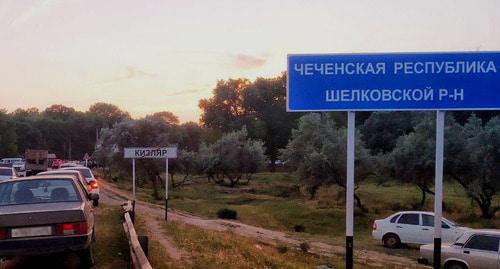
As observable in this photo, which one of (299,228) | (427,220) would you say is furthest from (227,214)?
(427,220)

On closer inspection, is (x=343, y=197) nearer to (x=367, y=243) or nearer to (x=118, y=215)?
(x=367, y=243)

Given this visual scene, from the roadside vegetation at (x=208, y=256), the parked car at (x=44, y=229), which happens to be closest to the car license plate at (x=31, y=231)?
the parked car at (x=44, y=229)

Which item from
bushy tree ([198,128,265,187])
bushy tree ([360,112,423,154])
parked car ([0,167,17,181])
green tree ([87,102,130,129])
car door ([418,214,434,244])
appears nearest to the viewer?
car door ([418,214,434,244])

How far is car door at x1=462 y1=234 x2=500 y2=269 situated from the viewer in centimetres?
1691

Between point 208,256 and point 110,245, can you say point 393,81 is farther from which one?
point 110,245

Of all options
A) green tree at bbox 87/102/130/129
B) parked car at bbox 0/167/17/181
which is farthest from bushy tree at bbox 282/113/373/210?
green tree at bbox 87/102/130/129

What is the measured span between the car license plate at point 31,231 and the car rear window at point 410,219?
1826 cm

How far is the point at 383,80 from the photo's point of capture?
816 centimetres

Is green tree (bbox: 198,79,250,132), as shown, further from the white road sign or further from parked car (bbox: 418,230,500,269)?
parked car (bbox: 418,230,500,269)

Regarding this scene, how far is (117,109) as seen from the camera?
161 meters

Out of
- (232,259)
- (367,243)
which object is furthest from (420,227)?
(232,259)

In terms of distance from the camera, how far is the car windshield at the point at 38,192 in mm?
Result: 10508

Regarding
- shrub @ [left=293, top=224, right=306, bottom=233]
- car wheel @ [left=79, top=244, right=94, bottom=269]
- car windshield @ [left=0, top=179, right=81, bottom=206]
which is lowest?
shrub @ [left=293, top=224, right=306, bottom=233]

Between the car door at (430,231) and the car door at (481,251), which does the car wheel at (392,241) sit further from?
the car door at (481,251)
